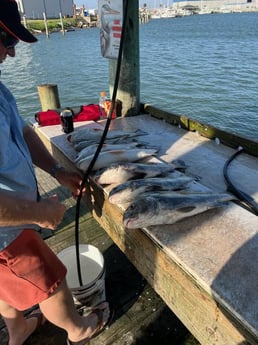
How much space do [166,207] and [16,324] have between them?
146 cm

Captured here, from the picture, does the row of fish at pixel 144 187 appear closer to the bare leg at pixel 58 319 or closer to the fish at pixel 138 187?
the fish at pixel 138 187

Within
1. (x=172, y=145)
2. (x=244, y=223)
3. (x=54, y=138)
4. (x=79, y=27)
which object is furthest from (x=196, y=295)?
(x=79, y=27)

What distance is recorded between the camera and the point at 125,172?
261cm

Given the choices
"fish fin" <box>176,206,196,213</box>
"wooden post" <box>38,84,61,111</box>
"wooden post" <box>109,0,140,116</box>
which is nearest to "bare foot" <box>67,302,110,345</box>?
"fish fin" <box>176,206,196,213</box>

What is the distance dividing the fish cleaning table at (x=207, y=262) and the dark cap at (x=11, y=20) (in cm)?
146

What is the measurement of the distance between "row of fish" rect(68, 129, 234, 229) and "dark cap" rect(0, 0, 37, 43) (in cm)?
125

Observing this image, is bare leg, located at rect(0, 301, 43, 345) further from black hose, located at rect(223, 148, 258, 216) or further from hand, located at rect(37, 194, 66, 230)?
black hose, located at rect(223, 148, 258, 216)

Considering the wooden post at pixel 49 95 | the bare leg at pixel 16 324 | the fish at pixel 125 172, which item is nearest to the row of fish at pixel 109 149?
the fish at pixel 125 172

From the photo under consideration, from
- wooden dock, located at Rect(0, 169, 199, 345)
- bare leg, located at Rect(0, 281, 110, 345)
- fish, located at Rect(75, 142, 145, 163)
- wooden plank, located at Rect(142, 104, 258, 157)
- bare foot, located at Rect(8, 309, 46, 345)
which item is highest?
fish, located at Rect(75, 142, 145, 163)

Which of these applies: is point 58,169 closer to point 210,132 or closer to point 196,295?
point 196,295

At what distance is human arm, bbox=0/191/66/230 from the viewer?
1380 millimetres

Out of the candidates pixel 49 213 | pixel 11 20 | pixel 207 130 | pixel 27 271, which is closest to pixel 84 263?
pixel 27 271

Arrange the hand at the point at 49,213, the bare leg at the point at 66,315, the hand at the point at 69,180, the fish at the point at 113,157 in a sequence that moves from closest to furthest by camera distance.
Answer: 1. the hand at the point at 49,213
2. the bare leg at the point at 66,315
3. the hand at the point at 69,180
4. the fish at the point at 113,157

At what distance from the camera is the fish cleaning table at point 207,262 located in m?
1.55
